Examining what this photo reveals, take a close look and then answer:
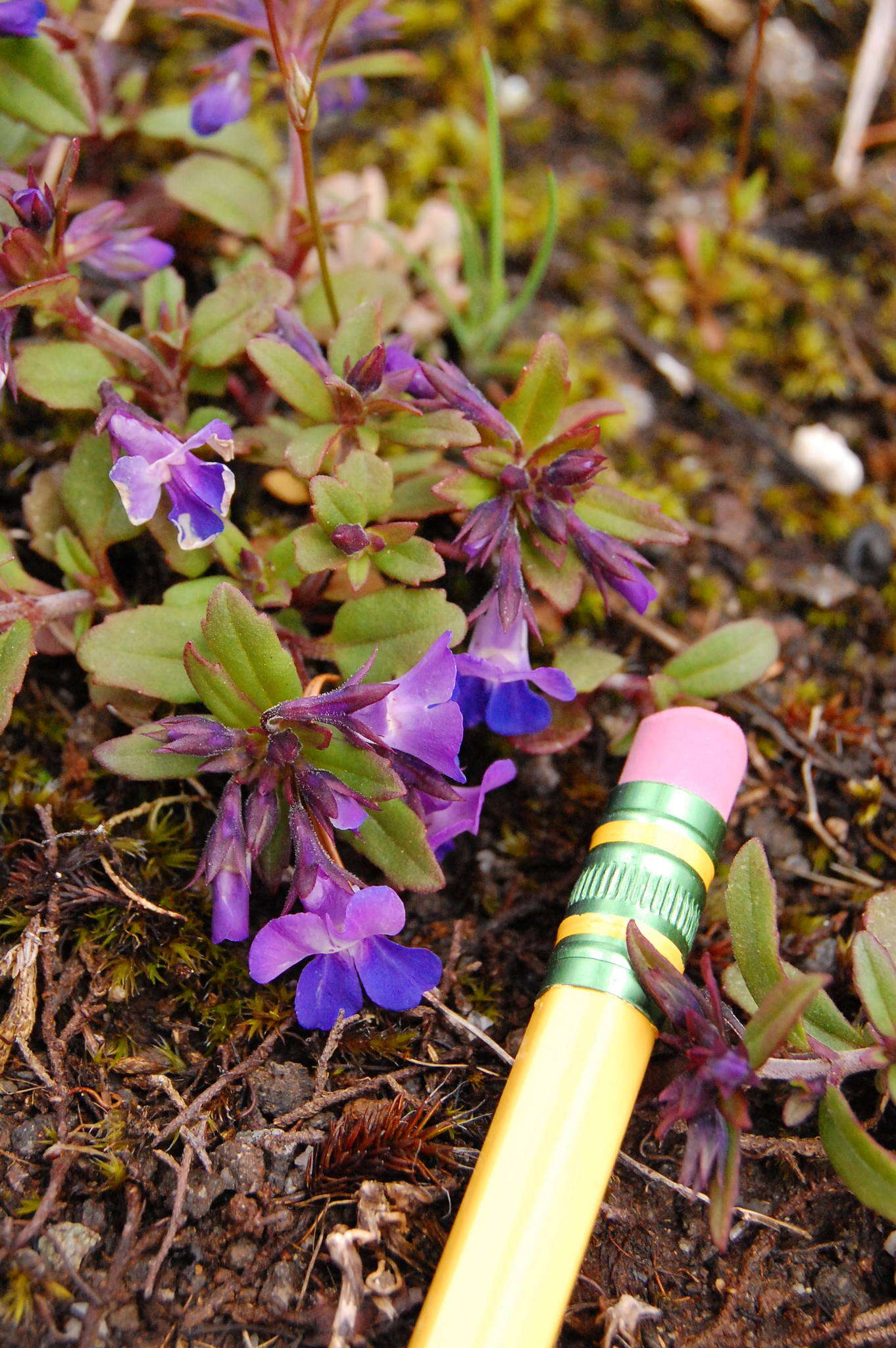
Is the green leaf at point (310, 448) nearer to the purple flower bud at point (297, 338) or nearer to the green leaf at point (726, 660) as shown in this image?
the purple flower bud at point (297, 338)

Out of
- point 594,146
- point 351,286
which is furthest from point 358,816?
point 594,146

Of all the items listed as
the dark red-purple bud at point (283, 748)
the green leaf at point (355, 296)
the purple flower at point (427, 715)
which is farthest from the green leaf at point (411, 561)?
the green leaf at point (355, 296)

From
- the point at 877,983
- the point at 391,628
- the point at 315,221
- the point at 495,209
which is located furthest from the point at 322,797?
the point at 495,209

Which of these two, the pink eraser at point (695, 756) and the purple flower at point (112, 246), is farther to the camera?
the purple flower at point (112, 246)

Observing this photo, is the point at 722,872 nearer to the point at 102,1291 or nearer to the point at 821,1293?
the point at 821,1293

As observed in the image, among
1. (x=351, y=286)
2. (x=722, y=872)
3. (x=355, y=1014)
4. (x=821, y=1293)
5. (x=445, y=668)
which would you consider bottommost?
(x=821, y=1293)

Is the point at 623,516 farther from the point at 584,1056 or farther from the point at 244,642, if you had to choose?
the point at 584,1056
